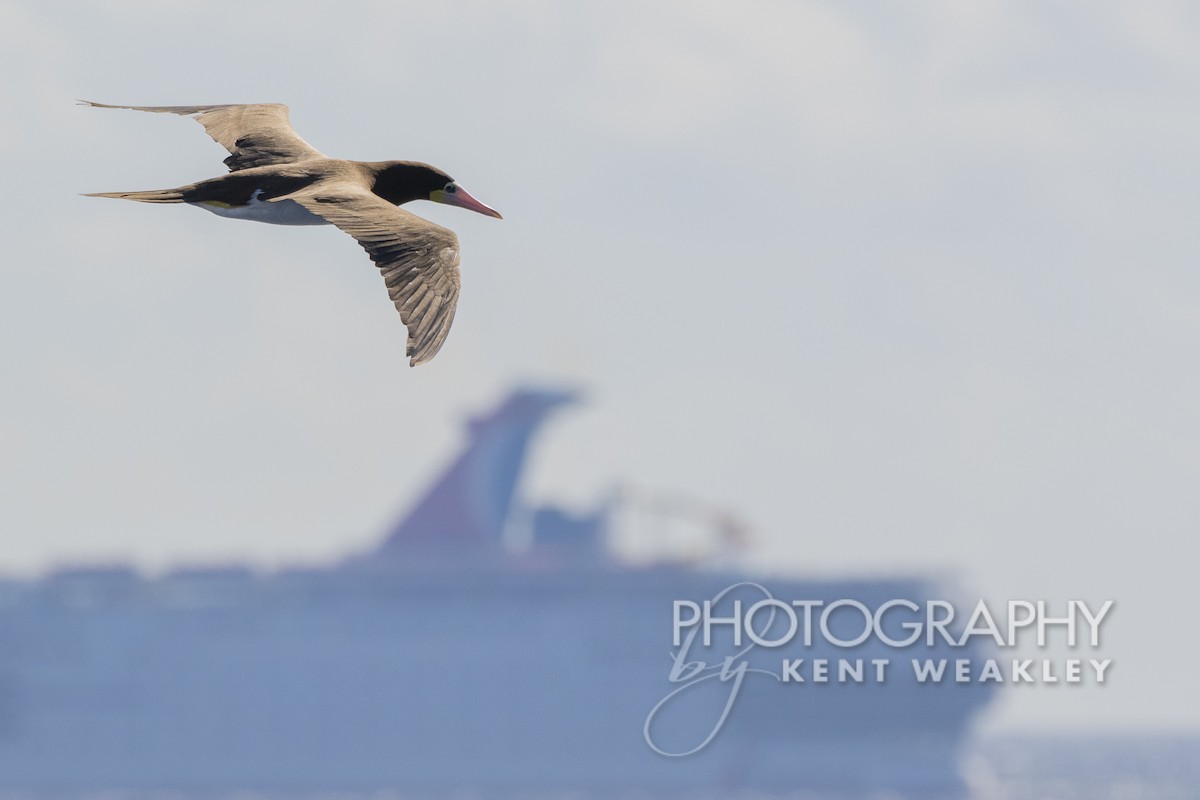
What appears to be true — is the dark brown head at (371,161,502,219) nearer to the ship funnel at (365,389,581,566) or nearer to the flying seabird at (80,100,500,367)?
the flying seabird at (80,100,500,367)

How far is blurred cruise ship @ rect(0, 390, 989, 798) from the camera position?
9012 centimetres

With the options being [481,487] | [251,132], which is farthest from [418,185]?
[481,487]

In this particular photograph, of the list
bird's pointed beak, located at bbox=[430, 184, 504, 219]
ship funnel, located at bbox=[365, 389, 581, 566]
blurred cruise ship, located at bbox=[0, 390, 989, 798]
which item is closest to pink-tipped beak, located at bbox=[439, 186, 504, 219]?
bird's pointed beak, located at bbox=[430, 184, 504, 219]

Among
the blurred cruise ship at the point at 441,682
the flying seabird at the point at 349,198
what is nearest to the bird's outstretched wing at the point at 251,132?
the flying seabird at the point at 349,198

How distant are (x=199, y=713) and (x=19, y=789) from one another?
328 inches

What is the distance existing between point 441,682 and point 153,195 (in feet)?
265

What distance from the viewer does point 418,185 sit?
14.8 m

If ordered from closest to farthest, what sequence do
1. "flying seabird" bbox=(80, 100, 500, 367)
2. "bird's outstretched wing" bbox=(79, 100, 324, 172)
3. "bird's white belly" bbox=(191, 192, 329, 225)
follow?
1. "flying seabird" bbox=(80, 100, 500, 367)
2. "bird's white belly" bbox=(191, 192, 329, 225)
3. "bird's outstretched wing" bbox=(79, 100, 324, 172)

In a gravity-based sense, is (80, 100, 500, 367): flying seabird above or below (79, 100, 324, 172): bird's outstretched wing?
below

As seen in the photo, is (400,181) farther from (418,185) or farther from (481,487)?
(481,487)

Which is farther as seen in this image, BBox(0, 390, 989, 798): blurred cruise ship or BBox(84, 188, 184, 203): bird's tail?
BBox(0, 390, 989, 798): blurred cruise ship

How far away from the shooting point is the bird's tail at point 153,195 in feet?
42.1

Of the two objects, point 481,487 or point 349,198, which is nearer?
point 349,198

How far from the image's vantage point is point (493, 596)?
95250mm
